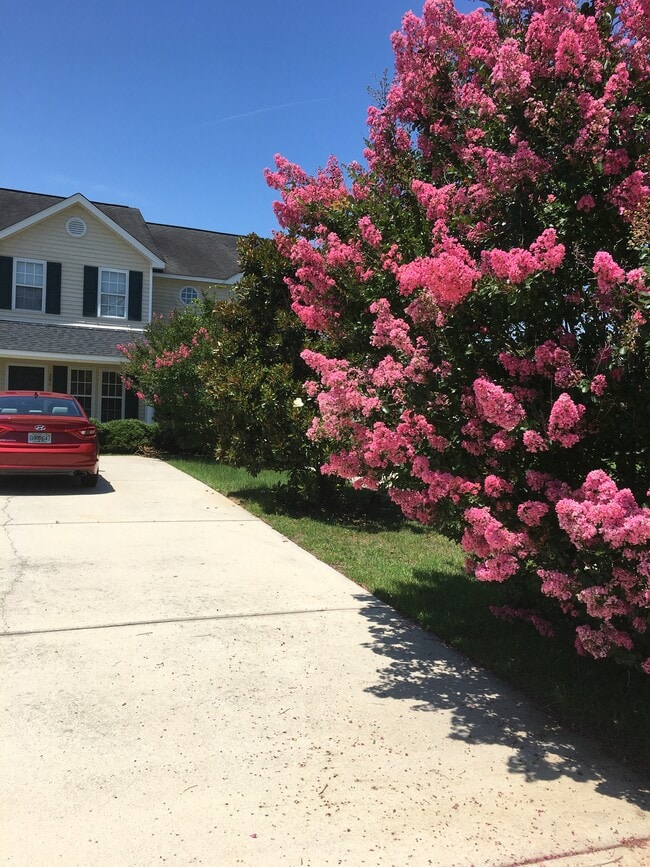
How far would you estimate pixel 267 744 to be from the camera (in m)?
3.42

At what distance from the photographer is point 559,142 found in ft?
11.7

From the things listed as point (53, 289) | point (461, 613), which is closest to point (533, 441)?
point (461, 613)

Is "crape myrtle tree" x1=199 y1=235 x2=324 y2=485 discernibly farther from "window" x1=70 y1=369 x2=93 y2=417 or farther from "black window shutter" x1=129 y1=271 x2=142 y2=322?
"black window shutter" x1=129 y1=271 x2=142 y2=322

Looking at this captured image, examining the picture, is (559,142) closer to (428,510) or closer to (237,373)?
(428,510)

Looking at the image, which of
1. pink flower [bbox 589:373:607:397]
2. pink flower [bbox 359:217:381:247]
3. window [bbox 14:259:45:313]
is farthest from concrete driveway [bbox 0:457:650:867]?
window [bbox 14:259:45:313]

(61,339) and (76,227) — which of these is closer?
(61,339)

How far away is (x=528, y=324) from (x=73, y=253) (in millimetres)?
18915

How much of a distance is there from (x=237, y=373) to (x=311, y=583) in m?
3.89

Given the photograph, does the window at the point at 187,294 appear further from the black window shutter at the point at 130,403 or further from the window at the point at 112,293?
the black window shutter at the point at 130,403

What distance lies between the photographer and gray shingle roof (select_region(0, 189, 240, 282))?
20278 mm

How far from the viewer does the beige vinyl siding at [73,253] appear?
19.2 m

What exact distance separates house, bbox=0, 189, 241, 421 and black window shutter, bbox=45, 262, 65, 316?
3 cm

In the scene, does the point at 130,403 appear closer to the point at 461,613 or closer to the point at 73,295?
the point at 73,295

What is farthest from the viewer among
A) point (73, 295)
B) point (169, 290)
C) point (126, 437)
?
point (169, 290)
